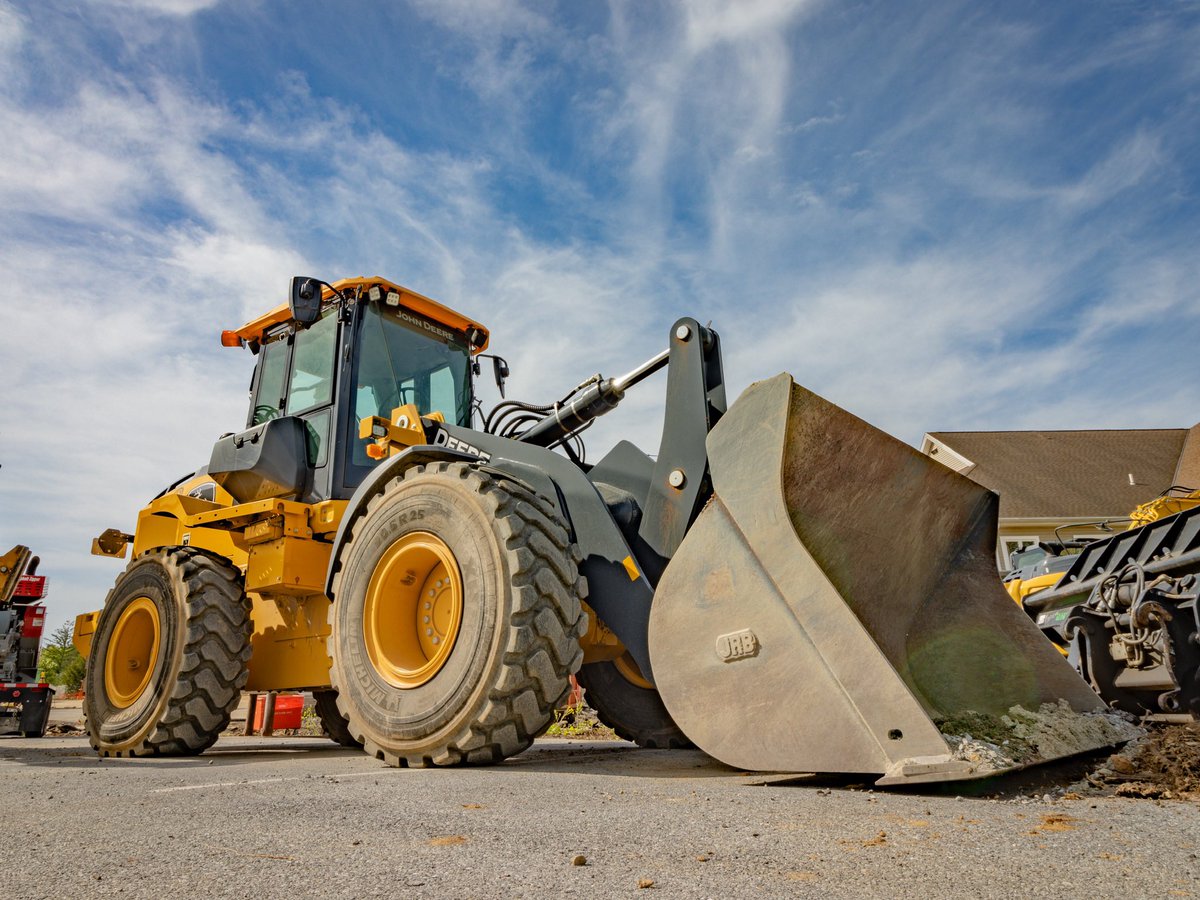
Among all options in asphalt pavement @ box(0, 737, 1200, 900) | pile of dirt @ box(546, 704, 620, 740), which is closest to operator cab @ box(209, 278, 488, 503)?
asphalt pavement @ box(0, 737, 1200, 900)

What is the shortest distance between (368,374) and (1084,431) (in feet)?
80.5

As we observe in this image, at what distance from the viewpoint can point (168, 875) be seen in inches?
68.5

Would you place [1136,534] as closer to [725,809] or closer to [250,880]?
[725,809]

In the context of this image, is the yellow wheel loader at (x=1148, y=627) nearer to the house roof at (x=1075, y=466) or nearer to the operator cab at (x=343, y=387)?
the operator cab at (x=343, y=387)

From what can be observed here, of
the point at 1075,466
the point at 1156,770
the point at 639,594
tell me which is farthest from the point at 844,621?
the point at 1075,466

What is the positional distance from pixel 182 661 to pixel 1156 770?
493 centimetres

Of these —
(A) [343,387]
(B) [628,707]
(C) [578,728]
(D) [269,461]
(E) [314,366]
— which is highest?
(E) [314,366]

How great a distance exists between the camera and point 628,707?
17.8ft

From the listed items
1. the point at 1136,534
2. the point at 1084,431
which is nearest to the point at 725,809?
the point at 1136,534

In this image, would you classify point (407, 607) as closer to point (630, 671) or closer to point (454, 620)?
point (454, 620)

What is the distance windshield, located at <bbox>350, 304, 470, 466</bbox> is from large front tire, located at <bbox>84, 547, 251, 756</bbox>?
1.19 metres

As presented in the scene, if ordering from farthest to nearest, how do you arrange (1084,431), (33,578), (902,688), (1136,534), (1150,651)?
(1084,431)
(33,578)
(1136,534)
(1150,651)
(902,688)

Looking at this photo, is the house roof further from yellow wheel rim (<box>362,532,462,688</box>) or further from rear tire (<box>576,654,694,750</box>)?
yellow wheel rim (<box>362,532,462,688</box>)

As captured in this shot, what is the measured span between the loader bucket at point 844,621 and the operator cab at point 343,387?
10.2 feet
